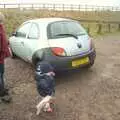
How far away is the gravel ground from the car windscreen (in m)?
1.18

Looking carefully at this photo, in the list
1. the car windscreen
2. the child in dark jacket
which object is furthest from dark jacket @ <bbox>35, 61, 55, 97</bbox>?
the car windscreen

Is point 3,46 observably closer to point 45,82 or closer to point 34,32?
point 45,82

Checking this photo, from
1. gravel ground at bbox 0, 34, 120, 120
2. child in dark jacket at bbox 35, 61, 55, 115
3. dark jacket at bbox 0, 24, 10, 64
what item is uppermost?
dark jacket at bbox 0, 24, 10, 64

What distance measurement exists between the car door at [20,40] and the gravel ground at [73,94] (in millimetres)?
467

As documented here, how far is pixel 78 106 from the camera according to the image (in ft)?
22.1

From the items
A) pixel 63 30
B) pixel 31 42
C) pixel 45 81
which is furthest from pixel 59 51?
pixel 45 81

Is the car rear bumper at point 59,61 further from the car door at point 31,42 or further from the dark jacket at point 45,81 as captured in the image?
the dark jacket at point 45,81

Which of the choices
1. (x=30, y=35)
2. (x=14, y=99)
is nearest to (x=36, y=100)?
(x=14, y=99)

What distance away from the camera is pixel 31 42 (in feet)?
29.2

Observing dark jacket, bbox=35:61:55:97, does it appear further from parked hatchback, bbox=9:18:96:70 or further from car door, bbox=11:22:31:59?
car door, bbox=11:22:31:59

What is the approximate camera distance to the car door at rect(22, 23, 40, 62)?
8.70 meters

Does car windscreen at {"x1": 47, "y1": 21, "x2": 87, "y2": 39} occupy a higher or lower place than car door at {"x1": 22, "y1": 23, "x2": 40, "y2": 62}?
higher

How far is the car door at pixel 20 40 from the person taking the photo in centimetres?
961

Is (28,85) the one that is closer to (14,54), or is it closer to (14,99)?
(14,99)
